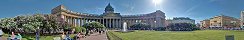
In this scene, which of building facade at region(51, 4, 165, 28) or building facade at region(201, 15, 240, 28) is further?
building facade at region(201, 15, 240, 28)

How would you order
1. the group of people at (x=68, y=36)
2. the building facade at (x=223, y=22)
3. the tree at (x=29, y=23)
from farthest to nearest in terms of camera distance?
the building facade at (x=223, y=22), the tree at (x=29, y=23), the group of people at (x=68, y=36)

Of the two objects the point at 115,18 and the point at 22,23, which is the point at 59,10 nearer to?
the point at 115,18

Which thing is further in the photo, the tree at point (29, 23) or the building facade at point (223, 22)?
the building facade at point (223, 22)

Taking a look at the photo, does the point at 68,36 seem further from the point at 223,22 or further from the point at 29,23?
the point at 223,22

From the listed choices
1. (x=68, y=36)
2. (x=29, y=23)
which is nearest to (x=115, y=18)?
(x=29, y=23)

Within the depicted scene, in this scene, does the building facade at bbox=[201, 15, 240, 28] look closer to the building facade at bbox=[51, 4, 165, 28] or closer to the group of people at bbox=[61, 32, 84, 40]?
the building facade at bbox=[51, 4, 165, 28]

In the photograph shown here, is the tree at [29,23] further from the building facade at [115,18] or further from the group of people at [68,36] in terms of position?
the building facade at [115,18]

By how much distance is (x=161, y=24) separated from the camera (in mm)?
133250

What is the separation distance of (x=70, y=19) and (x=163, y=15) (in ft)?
134

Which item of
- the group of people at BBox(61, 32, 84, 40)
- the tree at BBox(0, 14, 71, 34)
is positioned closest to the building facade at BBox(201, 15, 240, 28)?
the tree at BBox(0, 14, 71, 34)

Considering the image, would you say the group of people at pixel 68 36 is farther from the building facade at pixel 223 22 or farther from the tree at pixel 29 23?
the building facade at pixel 223 22

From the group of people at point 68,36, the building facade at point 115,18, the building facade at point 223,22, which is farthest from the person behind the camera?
the building facade at point 223,22

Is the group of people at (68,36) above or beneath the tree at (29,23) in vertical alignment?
beneath

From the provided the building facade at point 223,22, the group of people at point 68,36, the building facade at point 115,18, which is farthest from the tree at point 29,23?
the building facade at point 223,22
